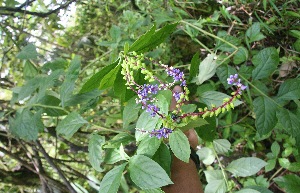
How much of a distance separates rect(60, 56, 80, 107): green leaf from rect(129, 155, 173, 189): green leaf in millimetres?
316

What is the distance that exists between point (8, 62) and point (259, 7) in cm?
130

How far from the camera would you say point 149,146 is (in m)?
0.71

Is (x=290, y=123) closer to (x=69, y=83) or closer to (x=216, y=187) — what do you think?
(x=216, y=187)

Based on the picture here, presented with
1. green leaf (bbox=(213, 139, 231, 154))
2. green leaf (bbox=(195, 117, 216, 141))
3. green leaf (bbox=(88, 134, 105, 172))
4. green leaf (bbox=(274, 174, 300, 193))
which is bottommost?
green leaf (bbox=(274, 174, 300, 193))

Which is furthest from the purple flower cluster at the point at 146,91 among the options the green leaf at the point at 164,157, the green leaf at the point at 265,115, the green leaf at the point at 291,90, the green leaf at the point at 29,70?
the green leaf at the point at 29,70

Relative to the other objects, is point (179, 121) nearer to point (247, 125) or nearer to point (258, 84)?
point (258, 84)

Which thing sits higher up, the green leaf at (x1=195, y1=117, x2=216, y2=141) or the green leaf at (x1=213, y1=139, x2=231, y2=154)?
the green leaf at (x1=195, y1=117, x2=216, y2=141)

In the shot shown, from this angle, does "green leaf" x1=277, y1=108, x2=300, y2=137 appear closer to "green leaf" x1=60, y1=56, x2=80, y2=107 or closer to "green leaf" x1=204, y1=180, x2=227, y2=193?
"green leaf" x1=204, y1=180, x2=227, y2=193

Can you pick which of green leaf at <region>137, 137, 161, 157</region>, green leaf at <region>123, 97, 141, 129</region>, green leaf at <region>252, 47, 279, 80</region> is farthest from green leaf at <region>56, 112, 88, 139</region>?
green leaf at <region>252, 47, 279, 80</region>

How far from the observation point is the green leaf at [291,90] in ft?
3.29

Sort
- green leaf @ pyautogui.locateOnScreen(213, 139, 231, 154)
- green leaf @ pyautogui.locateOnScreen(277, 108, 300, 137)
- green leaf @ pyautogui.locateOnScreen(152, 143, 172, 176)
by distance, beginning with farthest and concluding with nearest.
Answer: green leaf @ pyautogui.locateOnScreen(213, 139, 231, 154) → green leaf @ pyautogui.locateOnScreen(277, 108, 300, 137) → green leaf @ pyautogui.locateOnScreen(152, 143, 172, 176)

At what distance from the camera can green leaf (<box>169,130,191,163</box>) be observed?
68 cm

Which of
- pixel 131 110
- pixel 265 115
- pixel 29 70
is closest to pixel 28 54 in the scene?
pixel 29 70

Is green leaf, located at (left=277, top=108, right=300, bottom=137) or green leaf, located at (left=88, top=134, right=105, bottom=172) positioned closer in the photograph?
green leaf, located at (left=88, top=134, right=105, bottom=172)
